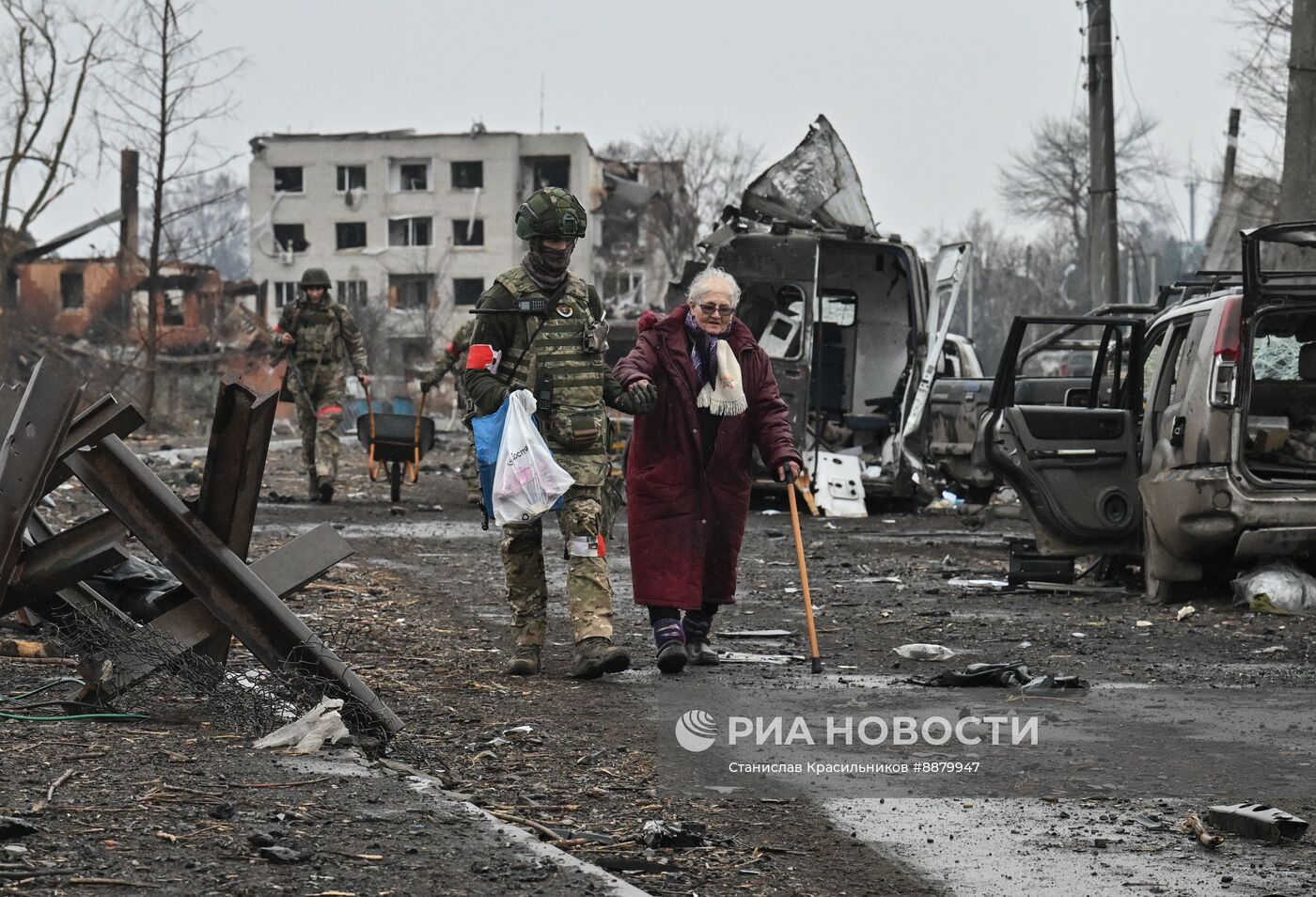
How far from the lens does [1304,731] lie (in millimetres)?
6488

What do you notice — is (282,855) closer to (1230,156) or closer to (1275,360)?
(1275,360)

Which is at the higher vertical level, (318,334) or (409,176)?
(409,176)

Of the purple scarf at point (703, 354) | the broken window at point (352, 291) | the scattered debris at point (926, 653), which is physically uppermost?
the broken window at point (352, 291)

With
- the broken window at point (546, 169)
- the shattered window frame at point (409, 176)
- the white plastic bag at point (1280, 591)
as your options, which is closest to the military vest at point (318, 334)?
the white plastic bag at point (1280, 591)

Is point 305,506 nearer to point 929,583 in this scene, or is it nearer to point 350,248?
point 929,583

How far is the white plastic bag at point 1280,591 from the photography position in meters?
10.0

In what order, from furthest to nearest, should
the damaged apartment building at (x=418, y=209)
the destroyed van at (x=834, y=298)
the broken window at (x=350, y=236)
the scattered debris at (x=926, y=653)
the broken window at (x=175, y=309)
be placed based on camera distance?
the broken window at (x=350, y=236) → the damaged apartment building at (x=418, y=209) → the broken window at (x=175, y=309) → the destroyed van at (x=834, y=298) → the scattered debris at (x=926, y=653)

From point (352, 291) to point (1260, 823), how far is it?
Answer: 78686mm

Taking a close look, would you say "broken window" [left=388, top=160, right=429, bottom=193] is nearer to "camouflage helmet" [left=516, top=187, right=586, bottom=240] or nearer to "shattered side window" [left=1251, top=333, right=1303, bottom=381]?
"shattered side window" [left=1251, top=333, right=1303, bottom=381]

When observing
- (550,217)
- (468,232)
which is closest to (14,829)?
→ (550,217)

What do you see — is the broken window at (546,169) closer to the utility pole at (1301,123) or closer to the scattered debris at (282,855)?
the utility pole at (1301,123)

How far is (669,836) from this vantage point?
4.78m

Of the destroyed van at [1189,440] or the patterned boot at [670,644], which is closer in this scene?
the patterned boot at [670,644]

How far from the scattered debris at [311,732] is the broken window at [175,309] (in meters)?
51.1
